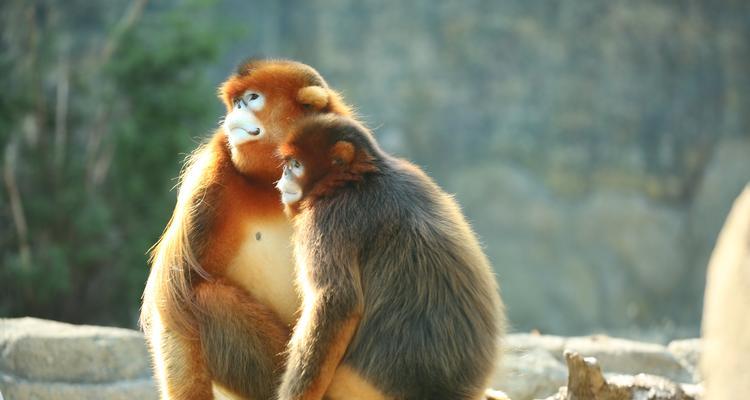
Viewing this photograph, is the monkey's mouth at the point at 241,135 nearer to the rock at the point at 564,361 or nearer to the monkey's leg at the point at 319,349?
the monkey's leg at the point at 319,349

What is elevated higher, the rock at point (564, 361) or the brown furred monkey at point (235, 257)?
the rock at point (564, 361)

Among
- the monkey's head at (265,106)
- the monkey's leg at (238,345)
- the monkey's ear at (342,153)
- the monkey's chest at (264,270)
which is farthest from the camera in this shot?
the monkey's chest at (264,270)

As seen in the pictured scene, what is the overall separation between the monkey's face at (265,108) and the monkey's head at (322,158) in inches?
14.2

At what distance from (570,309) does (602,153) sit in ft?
6.51

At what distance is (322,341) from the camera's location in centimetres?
360

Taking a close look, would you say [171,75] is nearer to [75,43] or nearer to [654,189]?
[75,43]

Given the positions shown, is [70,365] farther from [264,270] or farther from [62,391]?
[264,270]

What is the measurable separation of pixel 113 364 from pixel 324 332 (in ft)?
8.50

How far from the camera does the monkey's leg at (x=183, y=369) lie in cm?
416

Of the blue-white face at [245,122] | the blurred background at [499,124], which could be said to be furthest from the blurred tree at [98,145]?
the blue-white face at [245,122]

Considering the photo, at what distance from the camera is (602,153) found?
12102 millimetres

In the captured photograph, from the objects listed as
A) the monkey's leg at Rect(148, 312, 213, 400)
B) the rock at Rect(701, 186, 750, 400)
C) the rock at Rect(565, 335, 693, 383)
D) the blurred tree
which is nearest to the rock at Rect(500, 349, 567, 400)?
the rock at Rect(565, 335, 693, 383)

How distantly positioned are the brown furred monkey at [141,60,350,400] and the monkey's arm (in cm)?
52

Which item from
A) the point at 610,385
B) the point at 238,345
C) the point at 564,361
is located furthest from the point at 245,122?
the point at 564,361
